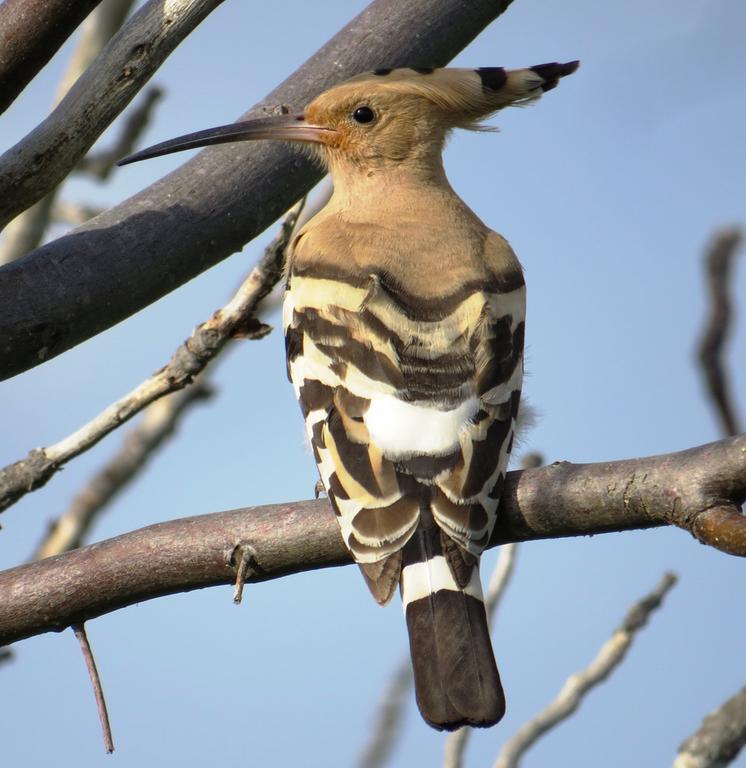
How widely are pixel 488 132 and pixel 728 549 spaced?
209 cm

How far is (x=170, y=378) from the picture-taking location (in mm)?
2688

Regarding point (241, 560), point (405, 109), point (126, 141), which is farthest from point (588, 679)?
point (126, 141)

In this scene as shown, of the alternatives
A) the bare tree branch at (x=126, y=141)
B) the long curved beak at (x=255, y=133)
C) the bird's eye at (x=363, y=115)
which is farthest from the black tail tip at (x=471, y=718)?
the bare tree branch at (x=126, y=141)

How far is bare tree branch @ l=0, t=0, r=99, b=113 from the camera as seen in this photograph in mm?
1880

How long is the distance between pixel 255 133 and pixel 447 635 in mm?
1269

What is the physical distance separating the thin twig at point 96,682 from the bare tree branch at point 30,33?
85 cm

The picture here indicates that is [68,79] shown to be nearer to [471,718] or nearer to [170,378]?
[170,378]

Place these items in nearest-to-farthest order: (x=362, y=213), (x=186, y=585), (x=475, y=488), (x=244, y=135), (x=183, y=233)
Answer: (x=186, y=585) < (x=475, y=488) < (x=183, y=233) < (x=244, y=135) < (x=362, y=213)

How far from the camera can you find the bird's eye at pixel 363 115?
3244 mm

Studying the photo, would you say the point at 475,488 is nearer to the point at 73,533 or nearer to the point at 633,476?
the point at 633,476

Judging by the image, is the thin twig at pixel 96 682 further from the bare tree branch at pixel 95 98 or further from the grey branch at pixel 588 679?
the grey branch at pixel 588 679

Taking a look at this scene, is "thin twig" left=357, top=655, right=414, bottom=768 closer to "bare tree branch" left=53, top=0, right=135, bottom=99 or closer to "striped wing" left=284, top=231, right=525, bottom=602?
"striped wing" left=284, top=231, right=525, bottom=602

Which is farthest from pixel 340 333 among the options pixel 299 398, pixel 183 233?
pixel 183 233

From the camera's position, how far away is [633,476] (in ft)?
5.91
